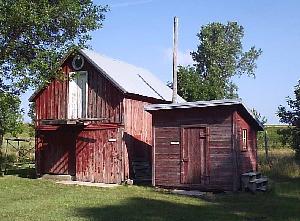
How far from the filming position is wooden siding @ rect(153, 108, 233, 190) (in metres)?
18.4

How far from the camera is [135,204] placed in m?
14.8

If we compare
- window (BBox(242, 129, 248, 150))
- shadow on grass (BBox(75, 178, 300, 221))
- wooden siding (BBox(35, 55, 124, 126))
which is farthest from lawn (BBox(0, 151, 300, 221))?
wooden siding (BBox(35, 55, 124, 126))

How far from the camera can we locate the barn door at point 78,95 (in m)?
23.7

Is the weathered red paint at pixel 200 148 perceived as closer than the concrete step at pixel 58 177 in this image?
Yes

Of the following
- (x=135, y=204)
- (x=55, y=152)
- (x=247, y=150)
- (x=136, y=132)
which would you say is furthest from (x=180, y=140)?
(x=55, y=152)

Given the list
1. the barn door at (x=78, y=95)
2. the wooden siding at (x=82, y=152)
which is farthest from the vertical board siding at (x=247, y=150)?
the barn door at (x=78, y=95)

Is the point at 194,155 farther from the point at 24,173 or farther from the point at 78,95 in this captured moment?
the point at 24,173

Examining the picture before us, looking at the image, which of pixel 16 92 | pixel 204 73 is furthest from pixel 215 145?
pixel 204 73

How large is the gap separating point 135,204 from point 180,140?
17.5 ft

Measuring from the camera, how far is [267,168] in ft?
80.2

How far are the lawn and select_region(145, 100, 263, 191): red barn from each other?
103cm

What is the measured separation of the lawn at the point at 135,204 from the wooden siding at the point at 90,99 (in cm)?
424

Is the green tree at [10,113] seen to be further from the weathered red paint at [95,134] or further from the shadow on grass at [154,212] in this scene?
the shadow on grass at [154,212]

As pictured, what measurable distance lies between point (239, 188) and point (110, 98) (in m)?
8.15
